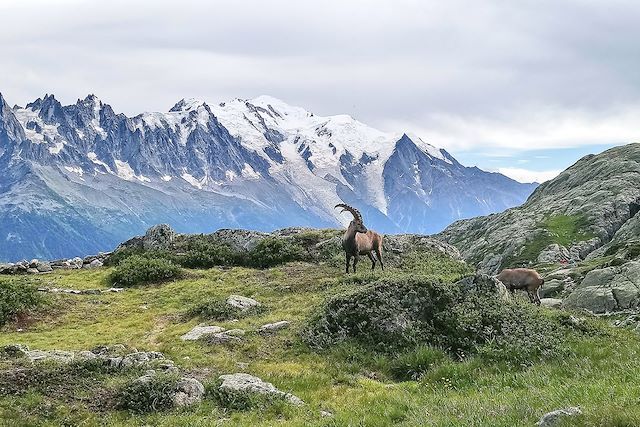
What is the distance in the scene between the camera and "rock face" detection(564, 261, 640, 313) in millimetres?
33312

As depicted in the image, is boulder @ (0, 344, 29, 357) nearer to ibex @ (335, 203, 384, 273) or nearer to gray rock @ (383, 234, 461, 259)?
ibex @ (335, 203, 384, 273)

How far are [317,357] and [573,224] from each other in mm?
125182

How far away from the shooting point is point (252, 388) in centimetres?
1352

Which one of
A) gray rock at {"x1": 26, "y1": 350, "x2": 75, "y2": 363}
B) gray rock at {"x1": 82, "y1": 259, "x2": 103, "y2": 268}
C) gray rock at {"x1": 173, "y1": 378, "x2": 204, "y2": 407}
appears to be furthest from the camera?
gray rock at {"x1": 82, "y1": 259, "x2": 103, "y2": 268}

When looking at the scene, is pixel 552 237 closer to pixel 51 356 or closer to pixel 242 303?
pixel 242 303

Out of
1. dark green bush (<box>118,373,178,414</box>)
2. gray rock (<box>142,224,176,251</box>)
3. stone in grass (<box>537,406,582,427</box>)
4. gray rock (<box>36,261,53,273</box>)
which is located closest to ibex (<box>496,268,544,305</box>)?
dark green bush (<box>118,373,178,414</box>)

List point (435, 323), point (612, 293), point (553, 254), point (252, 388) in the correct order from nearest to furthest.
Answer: point (252, 388), point (435, 323), point (612, 293), point (553, 254)

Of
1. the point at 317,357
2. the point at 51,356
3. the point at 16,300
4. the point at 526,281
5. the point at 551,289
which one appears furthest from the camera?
the point at 551,289

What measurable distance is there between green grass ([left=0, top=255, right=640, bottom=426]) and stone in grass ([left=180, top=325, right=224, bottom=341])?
1.46 feet

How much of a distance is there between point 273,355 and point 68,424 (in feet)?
22.3

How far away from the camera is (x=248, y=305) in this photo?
23.2m

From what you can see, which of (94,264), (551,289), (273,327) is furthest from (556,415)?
(551,289)

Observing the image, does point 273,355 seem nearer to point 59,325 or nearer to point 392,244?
point 59,325

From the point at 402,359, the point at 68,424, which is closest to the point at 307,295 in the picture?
the point at 402,359
